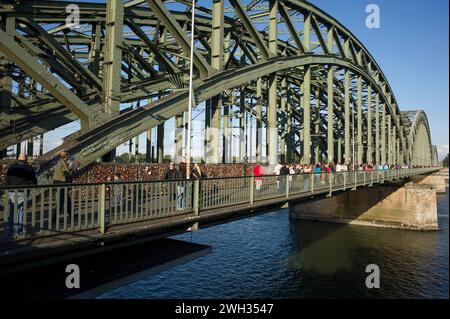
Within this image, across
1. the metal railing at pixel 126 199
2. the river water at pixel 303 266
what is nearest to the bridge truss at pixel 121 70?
the metal railing at pixel 126 199

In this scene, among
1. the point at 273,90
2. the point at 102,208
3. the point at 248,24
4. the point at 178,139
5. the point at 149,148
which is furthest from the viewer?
the point at 149,148

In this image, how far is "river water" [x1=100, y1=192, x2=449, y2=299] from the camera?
1778 centimetres

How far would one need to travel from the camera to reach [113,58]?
11.7m

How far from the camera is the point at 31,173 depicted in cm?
659

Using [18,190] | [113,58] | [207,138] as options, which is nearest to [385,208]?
[207,138]

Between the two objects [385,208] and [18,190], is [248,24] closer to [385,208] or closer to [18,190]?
[18,190]

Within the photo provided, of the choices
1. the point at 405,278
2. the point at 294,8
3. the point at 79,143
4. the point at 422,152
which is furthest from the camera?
the point at 422,152

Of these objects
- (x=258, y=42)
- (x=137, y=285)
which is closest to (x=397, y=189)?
(x=258, y=42)

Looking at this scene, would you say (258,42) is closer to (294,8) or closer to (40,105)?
(294,8)

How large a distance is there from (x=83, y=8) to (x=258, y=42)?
9588 millimetres

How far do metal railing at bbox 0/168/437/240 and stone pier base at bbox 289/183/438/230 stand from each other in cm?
2140

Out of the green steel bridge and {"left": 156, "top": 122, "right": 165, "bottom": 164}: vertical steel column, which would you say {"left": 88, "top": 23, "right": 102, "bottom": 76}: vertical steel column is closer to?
the green steel bridge

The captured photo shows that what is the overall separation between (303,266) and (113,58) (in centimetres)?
1782

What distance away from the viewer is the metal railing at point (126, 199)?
19.0 feet
